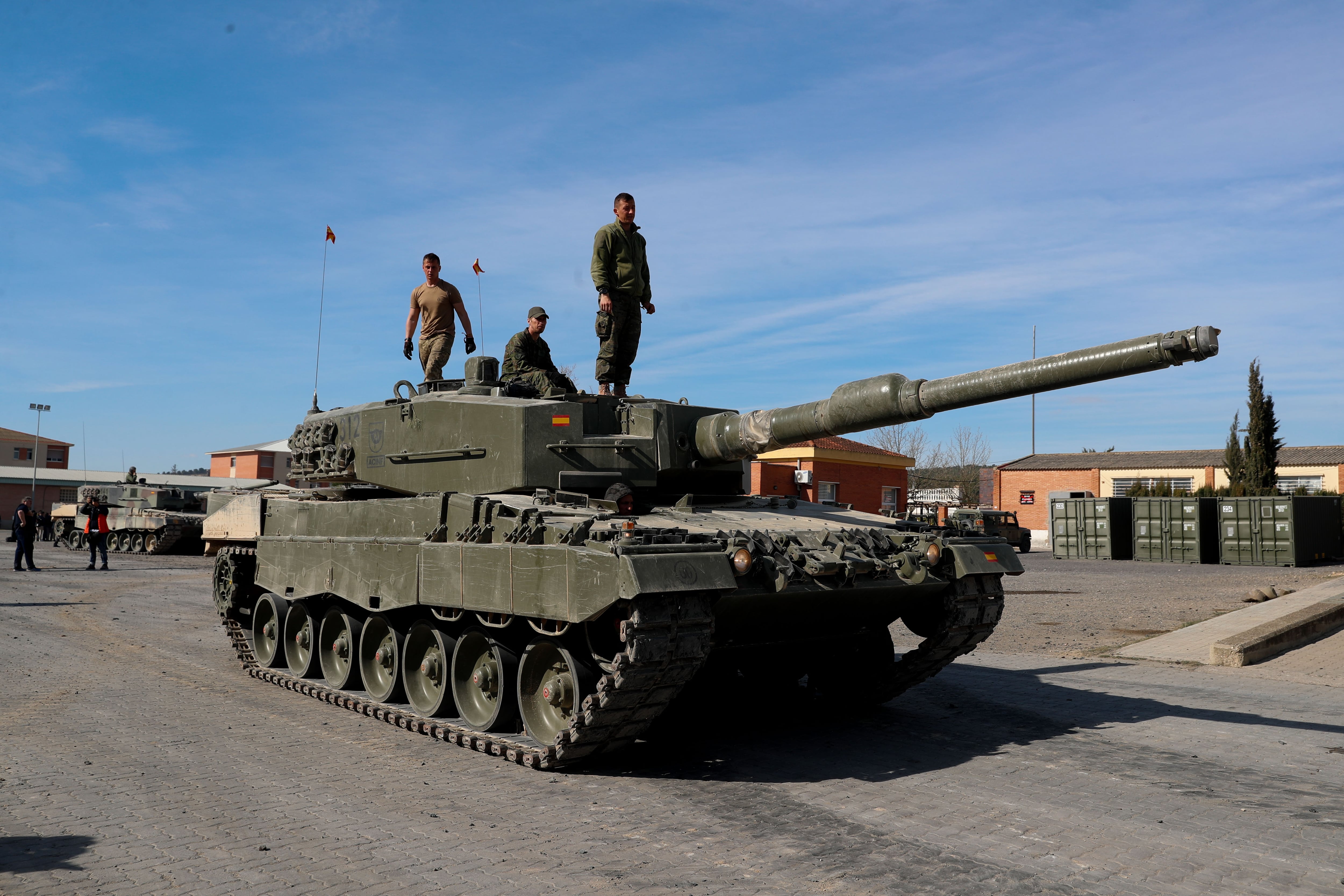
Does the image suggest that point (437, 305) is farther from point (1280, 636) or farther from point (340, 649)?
point (1280, 636)

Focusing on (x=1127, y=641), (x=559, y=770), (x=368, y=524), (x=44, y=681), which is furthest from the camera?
(x=1127, y=641)

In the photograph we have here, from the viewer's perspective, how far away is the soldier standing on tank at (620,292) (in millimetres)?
9594

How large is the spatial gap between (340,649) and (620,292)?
4396 mm

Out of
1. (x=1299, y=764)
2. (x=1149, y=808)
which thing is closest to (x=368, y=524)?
(x=1149, y=808)

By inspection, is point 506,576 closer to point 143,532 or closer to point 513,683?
point 513,683

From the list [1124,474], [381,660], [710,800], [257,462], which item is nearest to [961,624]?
[710,800]

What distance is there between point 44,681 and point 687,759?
692cm

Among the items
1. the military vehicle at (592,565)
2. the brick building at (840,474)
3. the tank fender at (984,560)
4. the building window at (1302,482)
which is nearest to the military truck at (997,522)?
the brick building at (840,474)

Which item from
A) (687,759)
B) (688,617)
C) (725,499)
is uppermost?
(725,499)

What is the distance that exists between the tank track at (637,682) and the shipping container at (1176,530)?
90.2ft

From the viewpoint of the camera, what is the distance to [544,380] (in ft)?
32.3

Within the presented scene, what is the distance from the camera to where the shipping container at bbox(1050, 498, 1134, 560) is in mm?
32219

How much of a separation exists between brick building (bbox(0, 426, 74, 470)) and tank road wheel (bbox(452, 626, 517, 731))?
8446 cm

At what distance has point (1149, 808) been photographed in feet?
20.4
